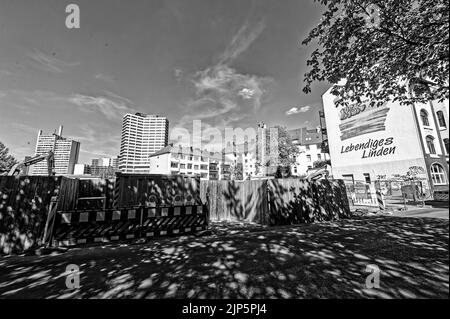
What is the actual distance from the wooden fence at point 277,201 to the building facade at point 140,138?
447ft

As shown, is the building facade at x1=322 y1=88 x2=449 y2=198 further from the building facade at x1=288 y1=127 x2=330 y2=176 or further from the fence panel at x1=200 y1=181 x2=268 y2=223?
the building facade at x1=288 y1=127 x2=330 y2=176

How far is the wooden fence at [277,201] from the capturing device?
10.6 metres

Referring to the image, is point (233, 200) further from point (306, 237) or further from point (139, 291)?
point (139, 291)

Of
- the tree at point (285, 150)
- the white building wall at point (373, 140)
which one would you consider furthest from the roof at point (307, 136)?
the white building wall at point (373, 140)

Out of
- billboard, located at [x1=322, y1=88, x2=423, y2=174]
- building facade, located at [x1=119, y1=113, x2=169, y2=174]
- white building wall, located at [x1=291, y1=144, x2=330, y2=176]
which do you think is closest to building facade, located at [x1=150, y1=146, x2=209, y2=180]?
white building wall, located at [x1=291, y1=144, x2=330, y2=176]

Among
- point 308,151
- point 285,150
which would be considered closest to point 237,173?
point 308,151

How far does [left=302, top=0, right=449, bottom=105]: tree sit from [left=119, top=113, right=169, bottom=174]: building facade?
475ft

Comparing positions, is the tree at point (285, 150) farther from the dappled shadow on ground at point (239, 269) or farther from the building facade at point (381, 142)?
the dappled shadow on ground at point (239, 269)

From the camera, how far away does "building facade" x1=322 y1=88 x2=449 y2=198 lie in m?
19.5

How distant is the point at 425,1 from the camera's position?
461 cm

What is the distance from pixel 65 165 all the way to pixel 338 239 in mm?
208294

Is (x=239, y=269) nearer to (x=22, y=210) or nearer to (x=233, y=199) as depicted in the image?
(x=22, y=210)

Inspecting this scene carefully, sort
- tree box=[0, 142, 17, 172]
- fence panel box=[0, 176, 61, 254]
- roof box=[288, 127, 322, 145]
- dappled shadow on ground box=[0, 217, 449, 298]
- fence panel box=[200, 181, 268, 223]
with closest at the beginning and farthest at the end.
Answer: dappled shadow on ground box=[0, 217, 449, 298], fence panel box=[0, 176, 61, 254], fence panel box=[200, 181, 268, 223], tree box=[0, 142, 17, 172], roof box=[288, 127, 322, 145]

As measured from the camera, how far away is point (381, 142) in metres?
24.3
